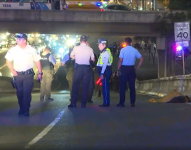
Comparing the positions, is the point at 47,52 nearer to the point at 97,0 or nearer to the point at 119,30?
the point at 119,30

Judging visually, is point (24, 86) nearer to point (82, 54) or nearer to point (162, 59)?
point (82, 54)

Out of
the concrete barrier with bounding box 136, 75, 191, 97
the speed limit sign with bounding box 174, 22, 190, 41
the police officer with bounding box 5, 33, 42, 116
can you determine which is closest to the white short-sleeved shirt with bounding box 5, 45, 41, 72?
the police officer with bounding box 5, 33, 42, 116

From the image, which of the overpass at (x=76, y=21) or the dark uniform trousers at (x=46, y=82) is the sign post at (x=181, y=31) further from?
the overpass at (x=76, y=21)

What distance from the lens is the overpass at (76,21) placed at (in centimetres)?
3681

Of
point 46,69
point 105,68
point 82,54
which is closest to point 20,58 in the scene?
point 82,54

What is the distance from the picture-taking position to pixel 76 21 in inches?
1473

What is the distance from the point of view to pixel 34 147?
632 cm

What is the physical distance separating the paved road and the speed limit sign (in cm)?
751

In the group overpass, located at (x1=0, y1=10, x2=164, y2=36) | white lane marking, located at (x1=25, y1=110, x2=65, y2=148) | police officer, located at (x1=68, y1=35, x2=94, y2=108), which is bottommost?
white lane marking, located at (x1=25, y1=110, x2=65, y2=148)

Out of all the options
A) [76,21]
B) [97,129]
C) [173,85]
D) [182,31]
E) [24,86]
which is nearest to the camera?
[97,129]

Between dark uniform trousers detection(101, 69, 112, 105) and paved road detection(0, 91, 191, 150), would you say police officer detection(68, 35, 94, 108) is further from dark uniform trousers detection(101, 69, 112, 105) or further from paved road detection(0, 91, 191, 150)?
paved road detection(0, 91, 191, 150)

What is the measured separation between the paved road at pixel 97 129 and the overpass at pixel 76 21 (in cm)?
2752

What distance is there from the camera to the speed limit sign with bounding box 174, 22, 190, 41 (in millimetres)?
17156

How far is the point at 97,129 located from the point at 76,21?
99.8 ft
